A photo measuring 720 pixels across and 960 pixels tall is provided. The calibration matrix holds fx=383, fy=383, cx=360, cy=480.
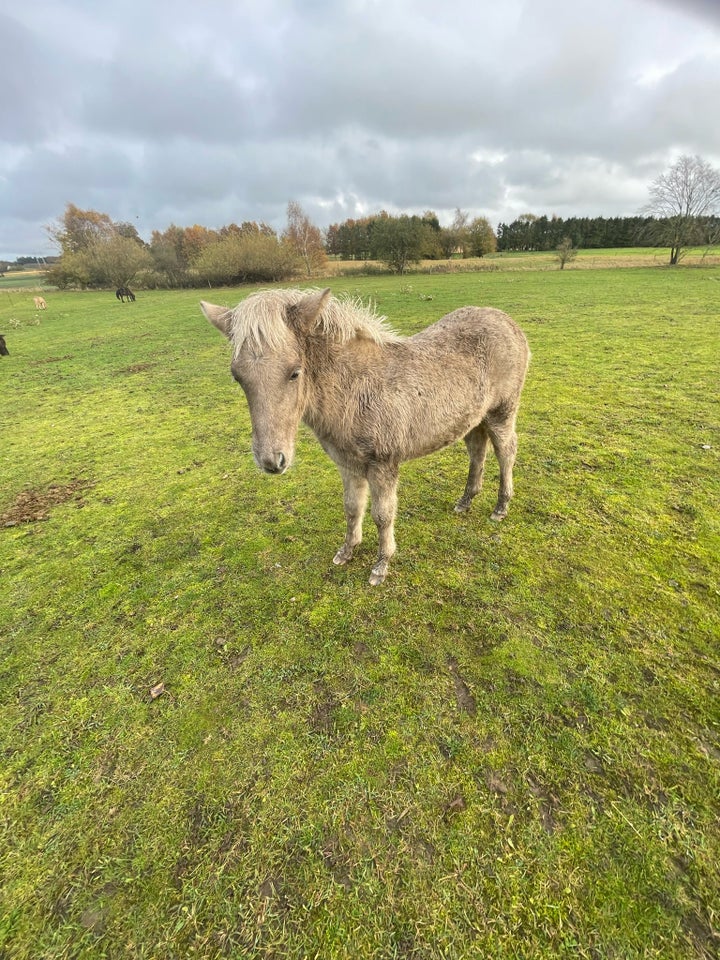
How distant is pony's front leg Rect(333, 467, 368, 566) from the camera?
3.91 metres

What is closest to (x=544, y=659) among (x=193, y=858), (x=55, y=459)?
(x=193, y=858)

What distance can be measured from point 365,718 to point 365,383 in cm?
263

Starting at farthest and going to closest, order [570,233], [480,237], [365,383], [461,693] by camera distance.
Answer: [570,233], [480,237], [365,383], [461,693]

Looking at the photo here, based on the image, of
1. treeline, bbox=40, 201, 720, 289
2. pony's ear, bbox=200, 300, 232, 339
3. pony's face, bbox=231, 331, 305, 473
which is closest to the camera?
pony's face, bbox=231, 331, 305, 473

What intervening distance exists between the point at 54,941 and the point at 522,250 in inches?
3921

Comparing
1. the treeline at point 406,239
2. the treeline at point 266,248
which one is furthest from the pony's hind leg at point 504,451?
the treeline at point 406,239

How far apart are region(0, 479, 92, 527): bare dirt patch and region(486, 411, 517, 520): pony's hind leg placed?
5.96 m

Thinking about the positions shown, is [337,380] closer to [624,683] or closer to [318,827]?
[318,827]

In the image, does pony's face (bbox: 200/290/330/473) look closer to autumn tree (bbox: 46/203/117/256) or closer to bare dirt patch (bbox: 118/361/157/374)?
bare dirt patch (bbox: 118/361/157/374)

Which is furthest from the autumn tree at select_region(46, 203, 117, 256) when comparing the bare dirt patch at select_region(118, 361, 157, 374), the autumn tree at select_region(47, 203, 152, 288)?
the bare dirt patch at select_region(118, 361, 157, 374)

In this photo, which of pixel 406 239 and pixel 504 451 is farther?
pixel 406 239

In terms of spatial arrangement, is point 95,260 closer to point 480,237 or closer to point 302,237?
point 302,237

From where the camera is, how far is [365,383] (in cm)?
335

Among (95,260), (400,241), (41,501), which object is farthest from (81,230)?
(41,501)
